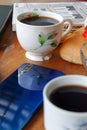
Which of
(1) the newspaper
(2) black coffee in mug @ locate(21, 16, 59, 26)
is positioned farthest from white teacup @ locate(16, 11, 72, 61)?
(1) the newspaper

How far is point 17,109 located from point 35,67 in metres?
0.15

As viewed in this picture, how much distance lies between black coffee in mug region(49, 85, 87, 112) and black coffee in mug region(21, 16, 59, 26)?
23 centimetres

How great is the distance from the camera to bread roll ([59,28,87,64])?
1.86 ft

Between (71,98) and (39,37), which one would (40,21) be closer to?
(39,37)

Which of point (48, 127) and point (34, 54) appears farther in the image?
point (34, 54)

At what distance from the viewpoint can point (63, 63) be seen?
0.58 metres

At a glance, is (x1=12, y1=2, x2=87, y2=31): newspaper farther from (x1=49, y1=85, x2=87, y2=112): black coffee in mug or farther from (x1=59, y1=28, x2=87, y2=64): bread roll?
(x1=49, y1=85, x2=87, y2=112): black coffee in mug

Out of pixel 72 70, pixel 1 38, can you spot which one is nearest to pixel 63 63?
pixel 72 70

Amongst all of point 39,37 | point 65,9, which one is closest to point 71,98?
point 39,37

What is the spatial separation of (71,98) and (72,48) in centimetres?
24

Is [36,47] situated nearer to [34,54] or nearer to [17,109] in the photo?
[34,54]

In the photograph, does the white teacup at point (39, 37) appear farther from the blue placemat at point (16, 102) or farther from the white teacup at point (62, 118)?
the white teacup at point (62, 118)

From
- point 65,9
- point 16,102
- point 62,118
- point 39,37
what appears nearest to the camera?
point 62,118

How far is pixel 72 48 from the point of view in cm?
58
